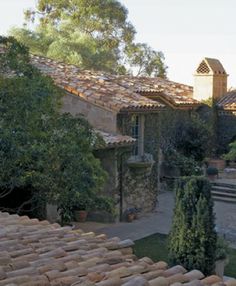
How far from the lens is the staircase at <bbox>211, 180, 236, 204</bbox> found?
900 inches

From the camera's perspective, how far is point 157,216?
19844mm

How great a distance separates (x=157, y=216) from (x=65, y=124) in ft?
31.0

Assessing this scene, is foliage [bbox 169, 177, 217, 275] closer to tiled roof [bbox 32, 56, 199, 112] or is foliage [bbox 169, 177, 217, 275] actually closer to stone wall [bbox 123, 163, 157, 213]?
tiled roof [bbox 32, 56, 199, 112]

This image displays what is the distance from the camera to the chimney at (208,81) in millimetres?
29578

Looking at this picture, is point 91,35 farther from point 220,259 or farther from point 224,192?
point 220,259

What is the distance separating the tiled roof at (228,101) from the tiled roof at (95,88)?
335 inches

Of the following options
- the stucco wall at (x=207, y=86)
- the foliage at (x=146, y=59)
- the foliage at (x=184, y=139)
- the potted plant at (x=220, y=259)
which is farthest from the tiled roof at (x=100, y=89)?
the foliage at (x=146, y=59)

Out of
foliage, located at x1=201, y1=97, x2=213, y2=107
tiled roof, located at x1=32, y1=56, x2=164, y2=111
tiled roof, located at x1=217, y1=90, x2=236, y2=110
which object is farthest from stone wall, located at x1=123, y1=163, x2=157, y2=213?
tiled roof, located at x1=217, y1=90, x2=236, y2=110

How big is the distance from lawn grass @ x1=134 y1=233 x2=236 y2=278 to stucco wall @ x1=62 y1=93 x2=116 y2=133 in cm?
460

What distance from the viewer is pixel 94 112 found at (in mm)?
19094

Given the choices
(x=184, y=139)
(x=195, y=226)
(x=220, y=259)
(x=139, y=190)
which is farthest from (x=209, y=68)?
(x=195, y=226)

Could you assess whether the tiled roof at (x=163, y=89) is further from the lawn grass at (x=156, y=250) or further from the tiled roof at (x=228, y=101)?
the lawn grass at (x=156, y=250)

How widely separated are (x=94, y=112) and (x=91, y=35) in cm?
2895

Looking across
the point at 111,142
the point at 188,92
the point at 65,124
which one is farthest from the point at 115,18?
the point at 65,124
